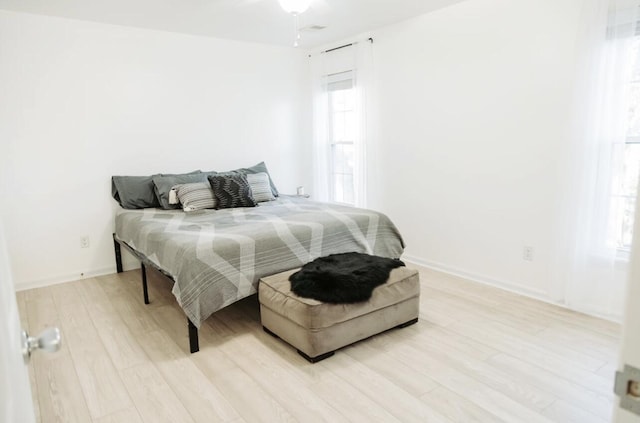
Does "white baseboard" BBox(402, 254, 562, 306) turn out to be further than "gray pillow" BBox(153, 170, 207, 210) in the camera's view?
No

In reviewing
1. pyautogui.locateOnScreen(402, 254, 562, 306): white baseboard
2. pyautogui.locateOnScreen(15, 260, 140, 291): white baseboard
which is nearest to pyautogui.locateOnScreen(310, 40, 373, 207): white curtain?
pyautogui.locateOnScreen(402, 254, 562, 306): white baseboard

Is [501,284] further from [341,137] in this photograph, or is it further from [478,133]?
[341,137]

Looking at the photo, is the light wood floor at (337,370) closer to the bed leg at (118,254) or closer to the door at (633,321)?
the bed leg at (118,254)

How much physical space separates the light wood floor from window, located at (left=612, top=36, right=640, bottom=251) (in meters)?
0.67

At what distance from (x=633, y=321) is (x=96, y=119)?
4.30m

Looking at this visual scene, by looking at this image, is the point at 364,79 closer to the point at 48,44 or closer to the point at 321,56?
the point at 321,56

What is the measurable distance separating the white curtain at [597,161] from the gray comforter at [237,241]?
4.27 ft

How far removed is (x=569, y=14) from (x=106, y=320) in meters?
3.94

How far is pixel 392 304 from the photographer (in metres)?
2.61

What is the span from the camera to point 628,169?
2682 mm

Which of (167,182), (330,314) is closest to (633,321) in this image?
(330,314)

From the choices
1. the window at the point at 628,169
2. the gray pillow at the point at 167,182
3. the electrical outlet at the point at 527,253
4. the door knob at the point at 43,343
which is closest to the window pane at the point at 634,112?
the window at the point at 628,169

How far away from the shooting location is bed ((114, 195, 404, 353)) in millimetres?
2486

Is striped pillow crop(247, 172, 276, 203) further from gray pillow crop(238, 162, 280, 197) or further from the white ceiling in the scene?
the white ceiling
